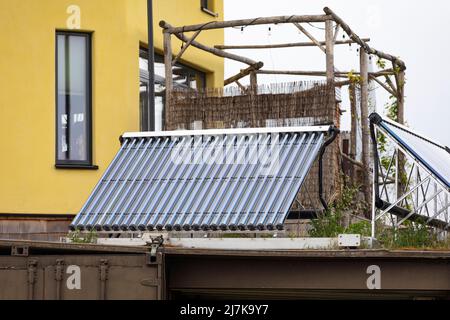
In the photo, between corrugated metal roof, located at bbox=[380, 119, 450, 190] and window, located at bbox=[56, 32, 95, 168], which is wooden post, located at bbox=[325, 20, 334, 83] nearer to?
corrugated metal roof, located at bbox=[380, 119, 450, 190]

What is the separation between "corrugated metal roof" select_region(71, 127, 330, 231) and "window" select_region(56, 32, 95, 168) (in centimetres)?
504

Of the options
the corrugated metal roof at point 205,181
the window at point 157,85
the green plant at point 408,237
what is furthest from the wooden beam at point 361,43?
the green plant at point 408,237

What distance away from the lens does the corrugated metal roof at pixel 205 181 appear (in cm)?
1179

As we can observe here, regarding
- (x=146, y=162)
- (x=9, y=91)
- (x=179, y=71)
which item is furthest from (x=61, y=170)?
(x=146, y=162)

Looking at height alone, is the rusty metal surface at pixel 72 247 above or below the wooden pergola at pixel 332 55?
below

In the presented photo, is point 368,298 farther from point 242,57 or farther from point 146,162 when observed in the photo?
point 242,57

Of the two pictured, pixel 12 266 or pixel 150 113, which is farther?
pixel 150 113

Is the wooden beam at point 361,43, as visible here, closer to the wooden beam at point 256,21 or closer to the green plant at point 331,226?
the wooden beam at point 256,21

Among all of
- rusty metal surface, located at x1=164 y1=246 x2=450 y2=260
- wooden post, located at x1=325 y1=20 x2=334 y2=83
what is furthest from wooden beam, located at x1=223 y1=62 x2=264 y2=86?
rusty metal surface, located at x1=164 y1=246 x2=450 y2=260

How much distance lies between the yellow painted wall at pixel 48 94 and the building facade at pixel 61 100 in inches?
0.6

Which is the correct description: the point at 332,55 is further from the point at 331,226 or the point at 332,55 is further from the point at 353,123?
the point at 331,226

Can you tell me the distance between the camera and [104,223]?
12.1 meters

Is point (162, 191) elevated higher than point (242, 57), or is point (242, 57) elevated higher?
point (242, 57)

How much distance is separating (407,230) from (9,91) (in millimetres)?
8160
